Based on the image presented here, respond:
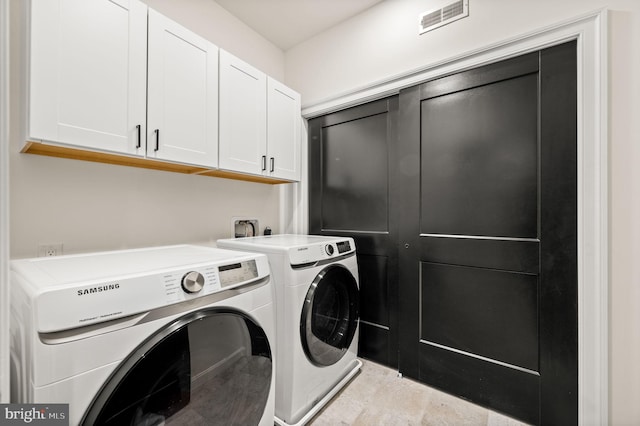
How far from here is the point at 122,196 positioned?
1554 mm

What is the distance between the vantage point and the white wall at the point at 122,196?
1.23 meters

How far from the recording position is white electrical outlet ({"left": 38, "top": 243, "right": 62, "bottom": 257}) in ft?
4.20

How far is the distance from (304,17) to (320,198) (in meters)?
1.48

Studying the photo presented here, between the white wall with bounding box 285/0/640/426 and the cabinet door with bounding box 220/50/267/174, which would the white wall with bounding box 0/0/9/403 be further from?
the white wall with bounding box 285/0/640/426

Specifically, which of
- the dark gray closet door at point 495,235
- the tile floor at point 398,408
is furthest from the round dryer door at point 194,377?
the dark gray closet door at point 495,235

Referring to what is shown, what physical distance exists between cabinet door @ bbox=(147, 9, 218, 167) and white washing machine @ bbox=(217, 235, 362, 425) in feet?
2.03

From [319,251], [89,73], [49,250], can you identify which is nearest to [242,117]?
[89,73]

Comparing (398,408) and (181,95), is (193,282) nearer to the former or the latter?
(181,95)

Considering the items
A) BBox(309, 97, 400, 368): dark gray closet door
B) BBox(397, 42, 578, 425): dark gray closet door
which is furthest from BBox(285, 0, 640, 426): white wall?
BBox(309, 97, 400, 368): dark gray closet door

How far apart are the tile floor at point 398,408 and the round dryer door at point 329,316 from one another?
0.84 feet

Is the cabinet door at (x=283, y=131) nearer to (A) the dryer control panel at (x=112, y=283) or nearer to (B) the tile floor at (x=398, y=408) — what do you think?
(A) the dryer control panel at (x=112, y=283)
